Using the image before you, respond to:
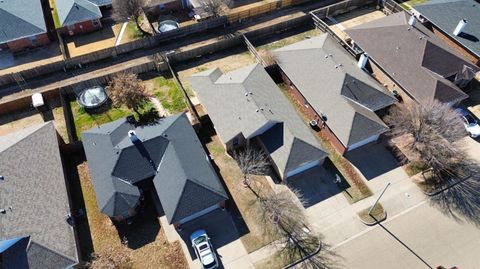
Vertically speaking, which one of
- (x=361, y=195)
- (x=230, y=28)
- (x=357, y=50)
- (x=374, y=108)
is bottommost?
(x=361, y=195)

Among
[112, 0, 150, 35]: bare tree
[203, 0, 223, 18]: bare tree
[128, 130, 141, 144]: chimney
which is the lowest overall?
[128, 130, 141, 144]: chimney

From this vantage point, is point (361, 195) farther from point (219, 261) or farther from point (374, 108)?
point (219, 261)

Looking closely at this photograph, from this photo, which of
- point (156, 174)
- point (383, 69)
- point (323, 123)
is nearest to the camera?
point (156, 174)

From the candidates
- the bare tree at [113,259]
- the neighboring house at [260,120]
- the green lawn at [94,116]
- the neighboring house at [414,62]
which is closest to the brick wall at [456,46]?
the neighboring house at [414,62]

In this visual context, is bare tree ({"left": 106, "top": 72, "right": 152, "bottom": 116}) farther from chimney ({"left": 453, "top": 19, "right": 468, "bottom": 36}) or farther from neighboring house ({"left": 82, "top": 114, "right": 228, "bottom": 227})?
chimney ({"left": 453, "top": 19, "right": 468, "bottom": 36})

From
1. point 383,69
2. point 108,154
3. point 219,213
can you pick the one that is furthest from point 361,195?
point 108,154

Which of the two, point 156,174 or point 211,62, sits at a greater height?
point 211,62

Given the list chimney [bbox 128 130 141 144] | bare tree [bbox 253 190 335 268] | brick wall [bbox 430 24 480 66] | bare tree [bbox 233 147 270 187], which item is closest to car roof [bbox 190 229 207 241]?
bare tree [bbox 253 190 335 268]

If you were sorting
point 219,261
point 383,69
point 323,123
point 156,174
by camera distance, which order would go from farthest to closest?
point 383,69 → point 323,123 → point 156,174 → point 219,261
